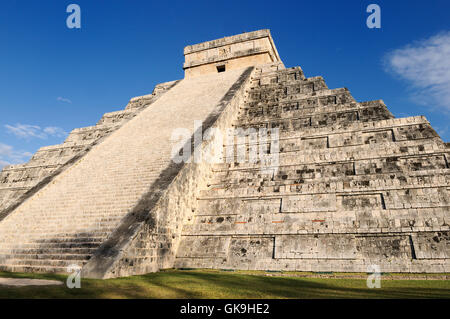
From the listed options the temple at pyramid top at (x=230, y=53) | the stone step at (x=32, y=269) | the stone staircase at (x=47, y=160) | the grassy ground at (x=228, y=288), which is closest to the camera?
the grassy ground at (x=228, y=288)

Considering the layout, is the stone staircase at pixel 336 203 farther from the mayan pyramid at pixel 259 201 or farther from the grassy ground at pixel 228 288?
the grassy ground at pixel 228 288

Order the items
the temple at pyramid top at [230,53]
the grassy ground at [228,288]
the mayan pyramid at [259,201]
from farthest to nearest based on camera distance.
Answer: the temple at pyramid top at [230,53] → the mayan pyramid at [259,201] → the grassy ground at [228,288]

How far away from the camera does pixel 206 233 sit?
7.95m

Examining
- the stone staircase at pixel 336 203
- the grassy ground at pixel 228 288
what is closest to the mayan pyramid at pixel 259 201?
the stone staircase at pixel 336 203

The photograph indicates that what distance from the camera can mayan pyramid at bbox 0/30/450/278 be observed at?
663cm

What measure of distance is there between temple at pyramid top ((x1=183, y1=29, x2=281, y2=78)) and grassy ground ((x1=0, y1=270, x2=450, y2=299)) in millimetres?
14247

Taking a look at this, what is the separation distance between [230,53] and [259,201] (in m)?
12.5

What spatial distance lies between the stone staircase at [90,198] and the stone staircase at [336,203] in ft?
5.96

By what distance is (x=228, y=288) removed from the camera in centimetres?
492

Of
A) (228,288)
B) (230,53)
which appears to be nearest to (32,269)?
(228,288)

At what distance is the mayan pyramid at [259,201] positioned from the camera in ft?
21.7

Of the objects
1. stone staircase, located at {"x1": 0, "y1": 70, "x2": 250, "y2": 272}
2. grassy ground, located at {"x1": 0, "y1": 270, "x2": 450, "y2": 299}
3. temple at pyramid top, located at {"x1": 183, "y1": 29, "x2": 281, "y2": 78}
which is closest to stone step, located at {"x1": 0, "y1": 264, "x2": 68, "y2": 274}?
stone staircase, located at {"x1": 0, "y1": 70, "x2": 250, "y2": 272}

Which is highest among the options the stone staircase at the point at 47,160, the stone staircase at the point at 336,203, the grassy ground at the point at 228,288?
the stone staircase at the point at 47,160
